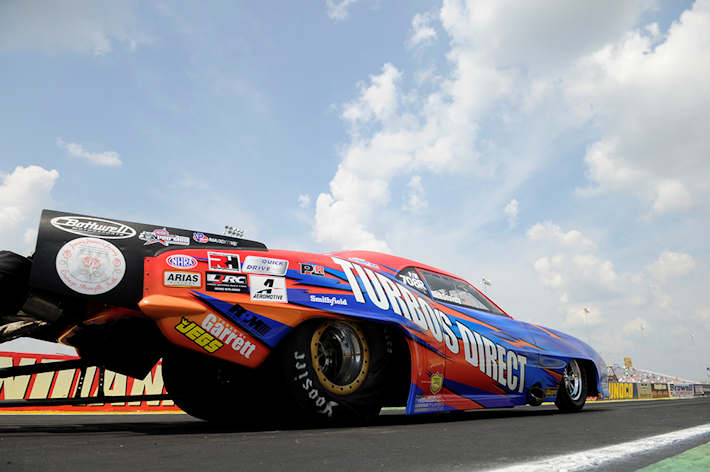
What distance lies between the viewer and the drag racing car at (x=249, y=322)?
3.37m

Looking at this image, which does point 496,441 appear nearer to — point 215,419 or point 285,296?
point 285,296

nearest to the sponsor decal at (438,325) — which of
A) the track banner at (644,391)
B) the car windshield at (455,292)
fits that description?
the car windshield at (455,292)

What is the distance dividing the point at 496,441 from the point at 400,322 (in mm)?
1502

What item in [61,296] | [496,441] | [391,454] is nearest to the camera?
[391,454]

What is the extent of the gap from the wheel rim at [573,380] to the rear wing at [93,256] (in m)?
5.42

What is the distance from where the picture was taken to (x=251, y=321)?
3650 mm

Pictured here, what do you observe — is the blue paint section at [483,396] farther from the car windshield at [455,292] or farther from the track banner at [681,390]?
the track banner at [681,390]

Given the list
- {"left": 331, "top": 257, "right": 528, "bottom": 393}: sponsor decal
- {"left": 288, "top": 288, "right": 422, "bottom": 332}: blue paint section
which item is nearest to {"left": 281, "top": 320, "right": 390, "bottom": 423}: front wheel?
{"left": 288, "top": 288, "right": 422, "bottom": 332}: blue paint section

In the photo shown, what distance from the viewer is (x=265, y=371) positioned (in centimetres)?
387

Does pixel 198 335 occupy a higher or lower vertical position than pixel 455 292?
lower

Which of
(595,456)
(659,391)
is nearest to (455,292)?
(595,456)

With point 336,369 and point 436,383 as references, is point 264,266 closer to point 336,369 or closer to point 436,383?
point 336,369

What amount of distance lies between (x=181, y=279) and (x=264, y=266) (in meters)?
0.60

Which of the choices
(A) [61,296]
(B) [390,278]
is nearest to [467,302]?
(B) [390,278]
